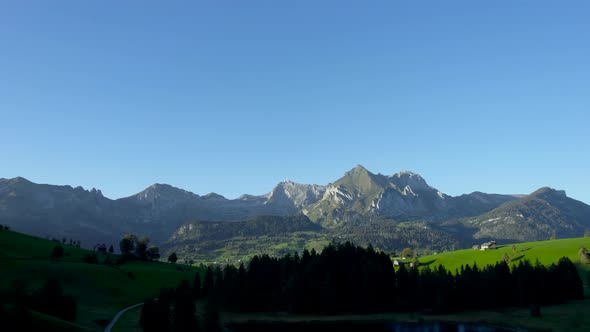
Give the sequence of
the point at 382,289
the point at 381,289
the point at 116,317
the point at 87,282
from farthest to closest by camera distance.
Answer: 1. the point at 382,289
2. the point at 381,289
3. the point at 87,282
4. the point at 116,317

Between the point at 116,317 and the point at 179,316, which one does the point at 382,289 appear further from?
the point at 179,316

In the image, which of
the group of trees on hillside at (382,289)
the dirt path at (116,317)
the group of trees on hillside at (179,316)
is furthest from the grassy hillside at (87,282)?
the group of trees on hillside at (382,289)

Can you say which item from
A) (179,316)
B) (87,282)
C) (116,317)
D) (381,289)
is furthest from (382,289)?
(87,282)

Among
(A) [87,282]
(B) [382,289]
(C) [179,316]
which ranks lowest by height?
(B) [382,289]

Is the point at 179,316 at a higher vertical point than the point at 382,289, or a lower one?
higher

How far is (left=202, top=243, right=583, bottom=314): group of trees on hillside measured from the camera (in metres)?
161

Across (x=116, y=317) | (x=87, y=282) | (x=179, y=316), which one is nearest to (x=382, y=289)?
(x=116, y=317)

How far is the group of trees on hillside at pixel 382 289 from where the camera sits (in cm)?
16088

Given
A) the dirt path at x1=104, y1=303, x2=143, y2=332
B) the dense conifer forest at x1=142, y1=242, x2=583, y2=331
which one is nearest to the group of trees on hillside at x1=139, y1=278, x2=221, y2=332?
the dirt path at x1=104, y1=303, x2=143, y2=332

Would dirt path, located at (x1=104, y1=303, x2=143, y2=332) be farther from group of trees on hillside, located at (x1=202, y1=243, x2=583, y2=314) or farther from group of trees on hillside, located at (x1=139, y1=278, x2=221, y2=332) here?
group of trees on hillside, located at (x1=202, y1=243, x2=583, y2=314)

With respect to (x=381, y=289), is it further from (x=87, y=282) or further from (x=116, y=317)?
(x=87, y=282)

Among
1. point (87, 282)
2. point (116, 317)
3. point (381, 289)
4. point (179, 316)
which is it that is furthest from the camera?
point (381, 289)

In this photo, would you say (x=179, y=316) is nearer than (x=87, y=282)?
Yes

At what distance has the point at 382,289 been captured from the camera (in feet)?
570
